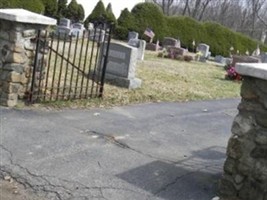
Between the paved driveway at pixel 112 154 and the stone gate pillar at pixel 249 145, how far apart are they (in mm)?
371

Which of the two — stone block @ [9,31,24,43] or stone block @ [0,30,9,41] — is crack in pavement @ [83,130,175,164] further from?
stone block @ [0,30,9,41]

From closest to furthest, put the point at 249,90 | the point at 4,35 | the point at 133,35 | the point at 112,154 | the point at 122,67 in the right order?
1. the point at 249,90
2. the point at 112,154
3. the point at 4,35
4. the point at 122,67
5. the point at 133,35

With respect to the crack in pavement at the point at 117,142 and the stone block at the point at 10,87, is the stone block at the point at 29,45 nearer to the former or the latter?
the stone block at the point at 10,87

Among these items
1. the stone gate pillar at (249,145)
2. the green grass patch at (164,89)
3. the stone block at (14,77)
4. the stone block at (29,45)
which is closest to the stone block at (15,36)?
the stone block at (29,45)

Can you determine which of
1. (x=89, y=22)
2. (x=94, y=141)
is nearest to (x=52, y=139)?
(x=94, y=141)

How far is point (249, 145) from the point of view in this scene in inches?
→ 191

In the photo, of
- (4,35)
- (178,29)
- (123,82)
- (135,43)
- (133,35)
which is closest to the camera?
(4,35)

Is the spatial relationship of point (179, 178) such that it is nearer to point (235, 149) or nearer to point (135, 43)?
point (235, 149)

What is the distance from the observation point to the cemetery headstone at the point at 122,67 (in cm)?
1131

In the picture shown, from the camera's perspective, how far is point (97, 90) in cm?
941

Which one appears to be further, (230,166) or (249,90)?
(230,166)

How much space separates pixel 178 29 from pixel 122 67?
19.8 metres

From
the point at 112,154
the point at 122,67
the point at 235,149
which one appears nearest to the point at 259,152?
the point at 235,149

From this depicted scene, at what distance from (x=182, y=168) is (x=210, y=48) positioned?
84.5 ft
